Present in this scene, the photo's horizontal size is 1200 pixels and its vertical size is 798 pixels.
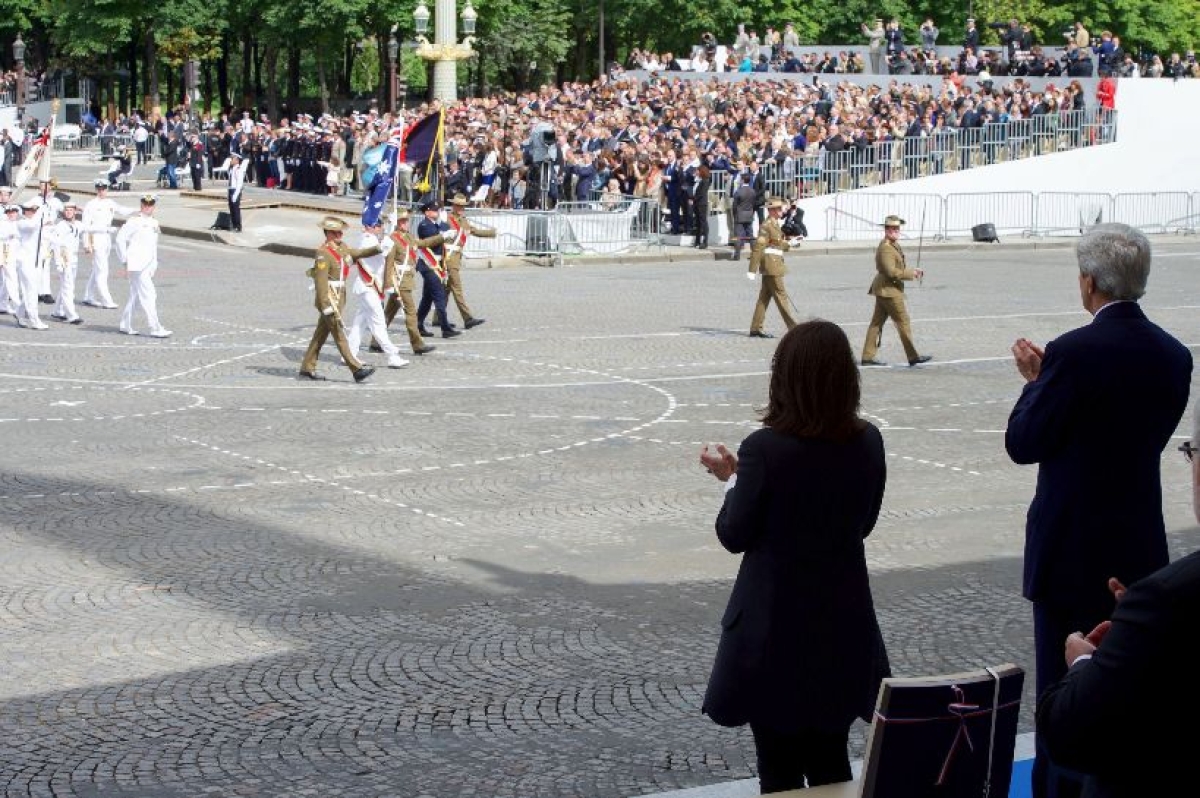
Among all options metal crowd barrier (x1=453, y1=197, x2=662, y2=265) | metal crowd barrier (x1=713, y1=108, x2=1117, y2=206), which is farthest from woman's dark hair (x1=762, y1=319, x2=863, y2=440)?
metal crowd barrier (x1=713, y1=108, x2=1117, y2=206)

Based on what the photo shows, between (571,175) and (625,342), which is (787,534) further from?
(571,175)

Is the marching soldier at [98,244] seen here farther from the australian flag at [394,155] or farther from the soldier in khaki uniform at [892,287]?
the soldier in khaki uniform at [892,287]

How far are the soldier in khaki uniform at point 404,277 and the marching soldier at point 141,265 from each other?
10.1ft

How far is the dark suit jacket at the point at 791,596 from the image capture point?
528cm

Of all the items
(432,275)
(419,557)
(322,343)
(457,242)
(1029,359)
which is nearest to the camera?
(1029,359)

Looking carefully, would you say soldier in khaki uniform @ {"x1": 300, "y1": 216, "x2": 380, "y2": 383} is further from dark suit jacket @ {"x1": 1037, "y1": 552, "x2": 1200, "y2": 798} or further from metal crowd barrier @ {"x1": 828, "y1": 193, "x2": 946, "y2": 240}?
metal crowd barrier @ {"x1": 828, "y1": 193, "x2": 946, "y2": 240}

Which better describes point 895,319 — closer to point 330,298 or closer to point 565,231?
point 330,298

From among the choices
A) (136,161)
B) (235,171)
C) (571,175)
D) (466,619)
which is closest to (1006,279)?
(571,175)

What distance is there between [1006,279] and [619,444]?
1802 cm

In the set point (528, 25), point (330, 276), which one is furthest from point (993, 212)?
point (528, 25)

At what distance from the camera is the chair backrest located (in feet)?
15.9

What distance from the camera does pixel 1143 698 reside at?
11.3ft

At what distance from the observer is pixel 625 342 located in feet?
73.3

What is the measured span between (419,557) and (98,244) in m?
16.4
